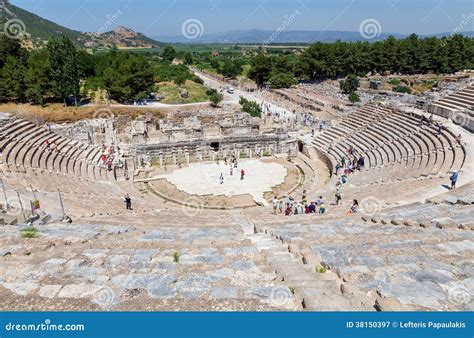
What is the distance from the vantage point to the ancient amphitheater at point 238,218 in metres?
6.88

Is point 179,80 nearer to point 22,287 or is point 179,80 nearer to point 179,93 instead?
point 179,93

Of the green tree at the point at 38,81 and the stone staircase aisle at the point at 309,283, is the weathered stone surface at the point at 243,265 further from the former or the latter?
the green tree at the point at 38,81

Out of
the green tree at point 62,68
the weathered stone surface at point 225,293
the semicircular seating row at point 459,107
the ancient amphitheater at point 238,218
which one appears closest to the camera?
the weathered stone surface at point 225,293

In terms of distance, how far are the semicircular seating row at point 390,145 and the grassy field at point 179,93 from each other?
23.6m

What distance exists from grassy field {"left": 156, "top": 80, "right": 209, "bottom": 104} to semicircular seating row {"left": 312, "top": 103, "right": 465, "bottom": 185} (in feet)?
77.4

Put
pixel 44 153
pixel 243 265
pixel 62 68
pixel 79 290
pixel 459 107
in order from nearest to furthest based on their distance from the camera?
pixel 79 290 < pixel 243 265 < pixel 44 153 < pixel 459 107 < pixel 62 68

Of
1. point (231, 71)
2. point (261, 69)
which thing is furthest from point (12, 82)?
point (231, 71)

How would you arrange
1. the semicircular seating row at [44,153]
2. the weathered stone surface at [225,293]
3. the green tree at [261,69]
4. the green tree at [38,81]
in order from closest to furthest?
the weathered stone surface at [225,293]
the semicircular seating row at [44,153]
the green tree at [38,81]
the green tree at [261,69]

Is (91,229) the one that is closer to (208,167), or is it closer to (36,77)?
(208,167)

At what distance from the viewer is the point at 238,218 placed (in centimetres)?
1759

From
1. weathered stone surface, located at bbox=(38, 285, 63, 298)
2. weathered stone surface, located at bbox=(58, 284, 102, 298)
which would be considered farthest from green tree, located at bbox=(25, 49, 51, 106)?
weathered stone surface, located at bbox=(58, 284, 102, 298)

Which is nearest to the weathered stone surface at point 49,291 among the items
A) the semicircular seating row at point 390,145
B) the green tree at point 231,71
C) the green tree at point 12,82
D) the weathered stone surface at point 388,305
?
the weathered stone surface at point 388,305

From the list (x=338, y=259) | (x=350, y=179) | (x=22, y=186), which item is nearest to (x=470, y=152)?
(x=350, y=179)

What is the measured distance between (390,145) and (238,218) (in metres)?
17.6
